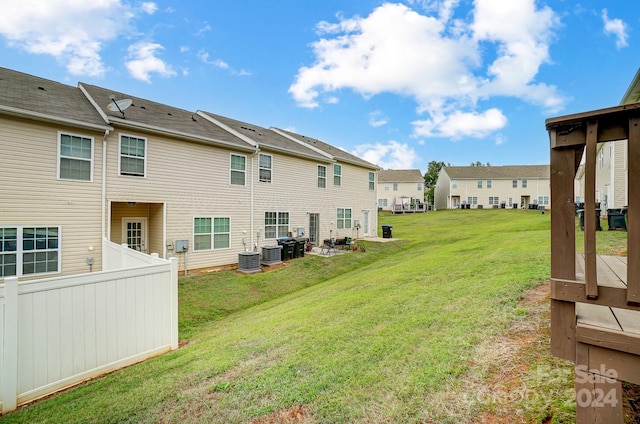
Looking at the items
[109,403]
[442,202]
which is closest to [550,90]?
[109,403]

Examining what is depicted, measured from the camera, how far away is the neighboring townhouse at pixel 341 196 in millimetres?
17562

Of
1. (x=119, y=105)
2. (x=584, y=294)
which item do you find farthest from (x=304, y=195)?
(x=584, y=294)

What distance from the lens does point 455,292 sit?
5.17 meters

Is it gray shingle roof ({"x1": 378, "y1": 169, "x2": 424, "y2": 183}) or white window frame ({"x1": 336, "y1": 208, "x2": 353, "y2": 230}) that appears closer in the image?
white window frame ({"x1": 336, "y1": 208, "x2": 353, "y2": 230})

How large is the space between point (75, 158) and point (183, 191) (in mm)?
3492

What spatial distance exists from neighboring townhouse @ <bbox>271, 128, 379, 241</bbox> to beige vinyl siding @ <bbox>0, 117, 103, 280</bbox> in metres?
9.98

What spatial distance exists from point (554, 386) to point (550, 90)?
18.7 metres

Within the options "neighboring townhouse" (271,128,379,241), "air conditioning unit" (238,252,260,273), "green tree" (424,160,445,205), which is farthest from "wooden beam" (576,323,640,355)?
"green tree" (424,160,445,205)

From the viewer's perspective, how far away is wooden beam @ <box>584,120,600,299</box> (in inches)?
70.7

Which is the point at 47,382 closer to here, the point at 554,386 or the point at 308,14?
the point at 554,386

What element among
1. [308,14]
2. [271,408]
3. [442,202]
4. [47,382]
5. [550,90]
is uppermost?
[308,14]

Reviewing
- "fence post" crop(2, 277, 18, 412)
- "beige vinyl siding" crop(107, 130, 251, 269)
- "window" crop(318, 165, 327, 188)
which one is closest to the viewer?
"fence post" crop(2, 277, 18, 412)

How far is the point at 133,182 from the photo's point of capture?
411 inches

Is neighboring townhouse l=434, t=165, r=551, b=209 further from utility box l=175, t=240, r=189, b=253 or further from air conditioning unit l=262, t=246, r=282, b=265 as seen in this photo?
utility box l=175, t=240, r=189, b=253
